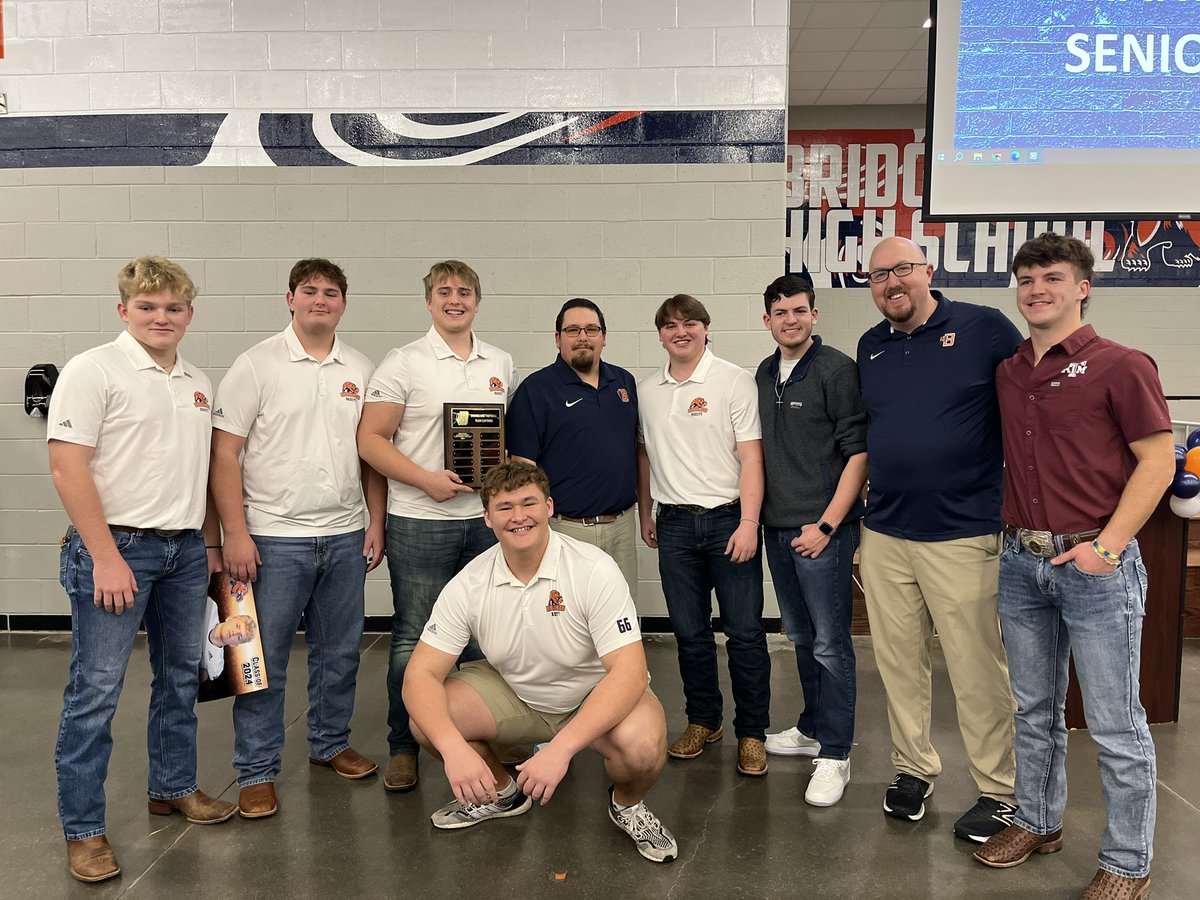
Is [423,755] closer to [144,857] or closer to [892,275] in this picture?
[144,857]

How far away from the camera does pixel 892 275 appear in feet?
8.00

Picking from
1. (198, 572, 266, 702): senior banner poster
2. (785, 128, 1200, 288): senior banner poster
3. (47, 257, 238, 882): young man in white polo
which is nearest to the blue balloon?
(198, 572, 266, 702): senior banner poster

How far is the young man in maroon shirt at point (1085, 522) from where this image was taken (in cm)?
200

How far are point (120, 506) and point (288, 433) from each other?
521mm

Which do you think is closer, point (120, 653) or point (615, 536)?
point (120, 653)

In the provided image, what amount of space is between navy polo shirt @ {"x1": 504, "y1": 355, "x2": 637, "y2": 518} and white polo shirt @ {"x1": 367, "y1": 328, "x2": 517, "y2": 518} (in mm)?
145

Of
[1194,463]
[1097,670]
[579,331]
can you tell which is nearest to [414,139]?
[579,331]

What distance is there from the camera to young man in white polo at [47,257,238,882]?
2.18m

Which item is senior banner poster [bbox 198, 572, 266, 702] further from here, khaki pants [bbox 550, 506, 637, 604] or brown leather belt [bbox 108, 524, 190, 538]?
khaki pants [bbox 550, 506, 637, 604]

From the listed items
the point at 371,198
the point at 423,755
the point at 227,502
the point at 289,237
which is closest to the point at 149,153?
the point at 289,237

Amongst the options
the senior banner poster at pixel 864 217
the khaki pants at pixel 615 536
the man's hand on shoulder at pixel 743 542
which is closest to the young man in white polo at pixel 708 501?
the man's hand on shoulder at pixel 743 542

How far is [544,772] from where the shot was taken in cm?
203

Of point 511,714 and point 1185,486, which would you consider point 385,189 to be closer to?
point 511,714

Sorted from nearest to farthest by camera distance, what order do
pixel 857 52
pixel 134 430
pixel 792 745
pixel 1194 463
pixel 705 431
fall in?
pixel 134 430
pixel 705 431
pixel 792 745
pixel 1194 463
pixel 857 52
